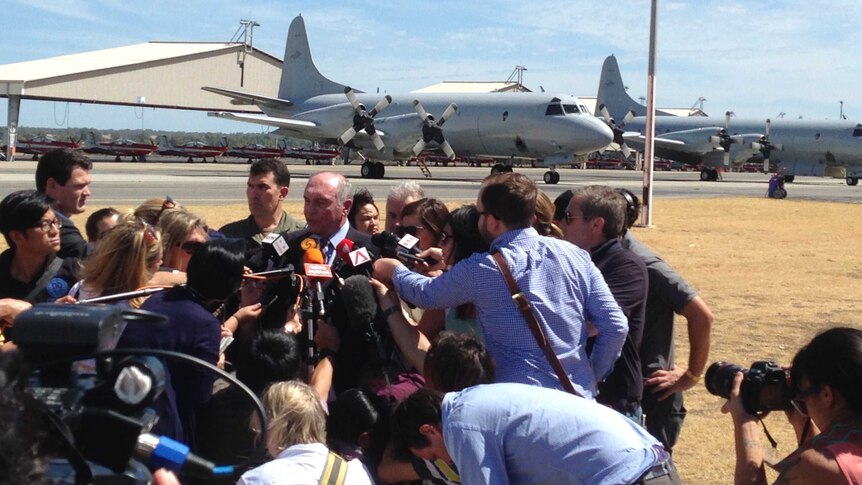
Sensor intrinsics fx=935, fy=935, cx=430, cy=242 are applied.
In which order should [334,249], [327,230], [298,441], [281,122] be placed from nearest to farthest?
[298,441], [334,249], [327,230], [281,122]

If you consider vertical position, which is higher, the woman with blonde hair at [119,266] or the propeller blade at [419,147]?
the propeller blade at [419,147]

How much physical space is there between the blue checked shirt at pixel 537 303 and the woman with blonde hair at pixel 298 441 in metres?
0.67

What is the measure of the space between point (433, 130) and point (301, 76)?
14.1m

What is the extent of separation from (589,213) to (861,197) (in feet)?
115

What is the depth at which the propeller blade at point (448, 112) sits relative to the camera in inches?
1529

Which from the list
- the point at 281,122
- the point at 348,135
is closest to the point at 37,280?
the point at 348,135

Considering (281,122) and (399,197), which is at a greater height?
(281,122)

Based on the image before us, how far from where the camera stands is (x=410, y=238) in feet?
14.9

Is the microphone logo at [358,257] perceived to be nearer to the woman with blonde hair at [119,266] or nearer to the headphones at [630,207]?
the woman with blonde hair at [119,266]

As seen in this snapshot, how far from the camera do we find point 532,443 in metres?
2.76

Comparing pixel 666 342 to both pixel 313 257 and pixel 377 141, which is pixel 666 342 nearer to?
pixel 313 257

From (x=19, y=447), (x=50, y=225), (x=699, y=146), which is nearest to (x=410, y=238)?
(x=50, y=225)

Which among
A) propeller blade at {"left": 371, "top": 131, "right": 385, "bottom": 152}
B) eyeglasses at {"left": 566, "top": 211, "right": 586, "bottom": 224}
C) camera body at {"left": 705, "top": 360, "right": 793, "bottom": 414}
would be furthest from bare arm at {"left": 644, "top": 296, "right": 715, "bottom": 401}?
propeller blade at {"left": 371, "top": 131, "right": 385, "bottom": 152}

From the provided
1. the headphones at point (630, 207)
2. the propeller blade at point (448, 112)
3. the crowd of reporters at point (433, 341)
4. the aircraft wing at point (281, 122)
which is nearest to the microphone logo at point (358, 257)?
the crowd of reporters at point (433, 341)
